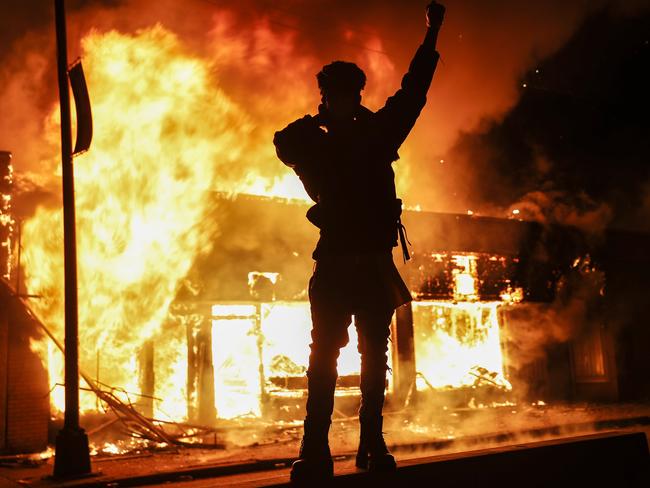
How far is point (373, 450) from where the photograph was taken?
320cm

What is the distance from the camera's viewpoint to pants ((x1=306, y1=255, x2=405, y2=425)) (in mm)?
3221

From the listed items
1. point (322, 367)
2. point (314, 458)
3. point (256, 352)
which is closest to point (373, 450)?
point (314, 458)

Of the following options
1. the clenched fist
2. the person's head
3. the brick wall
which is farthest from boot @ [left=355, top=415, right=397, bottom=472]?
the brick wall

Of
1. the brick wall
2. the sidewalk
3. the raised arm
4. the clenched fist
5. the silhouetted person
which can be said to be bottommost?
the sidewalk

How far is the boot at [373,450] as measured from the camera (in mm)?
3119

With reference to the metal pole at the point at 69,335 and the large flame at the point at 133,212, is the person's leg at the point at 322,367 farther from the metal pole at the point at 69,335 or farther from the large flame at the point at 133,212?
the large flame at the point at 133,212

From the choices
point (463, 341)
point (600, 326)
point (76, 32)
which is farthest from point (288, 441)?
point (600, 326)

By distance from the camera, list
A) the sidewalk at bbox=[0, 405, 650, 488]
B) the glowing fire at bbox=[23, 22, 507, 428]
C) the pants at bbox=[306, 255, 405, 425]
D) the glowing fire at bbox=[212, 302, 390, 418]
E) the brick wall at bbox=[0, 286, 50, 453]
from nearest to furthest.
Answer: the pants at bbox=[306, 255, 405, 425]
the sidewalk at bbox=[0, 405, 650, 488]
the brick wall at bbox=[0, 286, 50, 453]
the glowing fire at bbox=[23, 22, 507, 428]
the glowing fire at bbox=[212, 302, 390, 418]

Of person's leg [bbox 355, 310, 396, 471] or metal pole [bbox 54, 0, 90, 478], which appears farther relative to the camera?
metal pole [bbox 54, 0, 90, 478]

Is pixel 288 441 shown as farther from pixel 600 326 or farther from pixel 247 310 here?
pixel 600 326

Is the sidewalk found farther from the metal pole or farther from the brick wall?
the brick wall

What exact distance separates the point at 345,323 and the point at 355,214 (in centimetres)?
62

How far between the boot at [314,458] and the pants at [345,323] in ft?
0.14

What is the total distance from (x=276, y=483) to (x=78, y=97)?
8316mm
